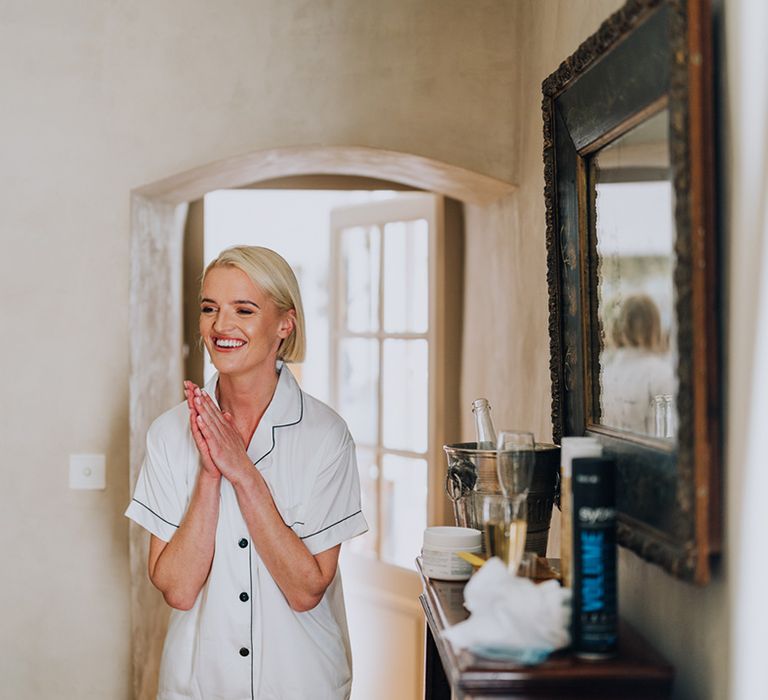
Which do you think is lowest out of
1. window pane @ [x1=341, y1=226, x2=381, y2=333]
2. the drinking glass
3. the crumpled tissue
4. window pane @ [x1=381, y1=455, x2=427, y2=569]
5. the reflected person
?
window pane @ [x1=381, y1=455, x2=427, y2=569]

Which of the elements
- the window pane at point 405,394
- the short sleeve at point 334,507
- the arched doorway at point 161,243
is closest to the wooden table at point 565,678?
the short sleeve at point 334,507

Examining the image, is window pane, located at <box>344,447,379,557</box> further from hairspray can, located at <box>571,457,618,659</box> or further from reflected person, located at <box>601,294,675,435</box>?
hairspray can, located at <box>571,457,618,659</box>

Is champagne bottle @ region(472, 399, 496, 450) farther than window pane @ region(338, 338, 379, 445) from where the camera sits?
No

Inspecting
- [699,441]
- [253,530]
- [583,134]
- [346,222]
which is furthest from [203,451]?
[346,222]

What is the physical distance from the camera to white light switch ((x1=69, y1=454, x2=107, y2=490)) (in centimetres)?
278

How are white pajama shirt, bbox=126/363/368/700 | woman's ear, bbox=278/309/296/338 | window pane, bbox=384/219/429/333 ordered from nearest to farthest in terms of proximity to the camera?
white pajama shirt, bbox=126/363/368/700 < woman's ear, bbox=278/309/296/338 < window pane, bbox=384/219/429/333

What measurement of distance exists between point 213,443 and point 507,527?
0.72 metres

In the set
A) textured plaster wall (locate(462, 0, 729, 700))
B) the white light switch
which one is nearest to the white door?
textured plaster wall (locate(462, 0, 729, 700))

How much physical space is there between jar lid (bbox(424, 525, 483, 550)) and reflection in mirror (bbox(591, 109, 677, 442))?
0.31m

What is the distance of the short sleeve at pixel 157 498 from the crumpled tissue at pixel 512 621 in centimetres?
91

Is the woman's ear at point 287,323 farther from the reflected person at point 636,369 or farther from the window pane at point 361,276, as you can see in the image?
the window pane at point 361,276

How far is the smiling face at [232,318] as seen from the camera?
2.09 meters

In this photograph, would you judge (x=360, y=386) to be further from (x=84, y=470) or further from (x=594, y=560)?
(x=594, y=560)

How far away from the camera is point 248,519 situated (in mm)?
2012
